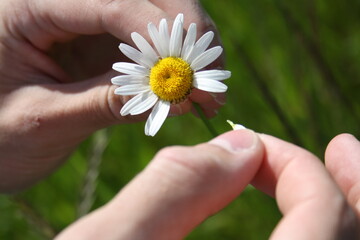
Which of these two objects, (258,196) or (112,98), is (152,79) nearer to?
(112,98)

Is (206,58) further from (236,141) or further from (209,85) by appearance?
(236,141)

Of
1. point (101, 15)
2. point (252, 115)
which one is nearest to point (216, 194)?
point (101, 15)

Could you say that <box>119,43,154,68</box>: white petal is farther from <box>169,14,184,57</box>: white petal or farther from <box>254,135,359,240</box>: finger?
<box>254,135,359,240</box>: finger

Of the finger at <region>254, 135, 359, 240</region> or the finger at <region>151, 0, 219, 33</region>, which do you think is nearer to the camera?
the finger at <region>254, 135, 359, 240</region>

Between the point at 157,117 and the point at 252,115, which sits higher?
the point at 157,117

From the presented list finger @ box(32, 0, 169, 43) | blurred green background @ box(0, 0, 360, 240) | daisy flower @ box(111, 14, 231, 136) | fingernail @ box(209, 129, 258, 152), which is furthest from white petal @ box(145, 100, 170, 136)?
blurred green background @ box(0, 0, 360, 240)

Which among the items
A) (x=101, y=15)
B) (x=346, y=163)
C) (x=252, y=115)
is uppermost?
(x=101, y=15)

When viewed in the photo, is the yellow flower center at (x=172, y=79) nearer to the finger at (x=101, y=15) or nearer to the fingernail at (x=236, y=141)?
the finger at (x=101, y=15)

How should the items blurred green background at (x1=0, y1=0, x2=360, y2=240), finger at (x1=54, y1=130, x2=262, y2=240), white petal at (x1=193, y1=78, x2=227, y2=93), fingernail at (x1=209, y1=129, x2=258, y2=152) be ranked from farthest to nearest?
1. blurred green background at (x1=0, y1=0, x2=360, y2=240)
2. white petal at (x1=193, y1=78, x2=227, y2=93)
3. fingernail at (x1=209, y1=129, x2=258, y2=152)
4. finger at (x1=54, y1=130, x2=262, y2=240)
